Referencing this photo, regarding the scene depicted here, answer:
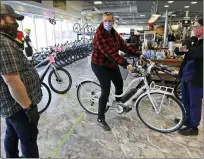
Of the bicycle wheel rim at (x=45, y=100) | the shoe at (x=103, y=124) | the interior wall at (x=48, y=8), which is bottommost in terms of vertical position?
the shoe at (x=103, y=124)

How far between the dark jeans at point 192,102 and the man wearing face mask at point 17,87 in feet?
5.46

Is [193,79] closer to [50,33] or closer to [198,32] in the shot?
[198,32]

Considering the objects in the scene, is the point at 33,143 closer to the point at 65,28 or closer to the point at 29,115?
the point at 29,115

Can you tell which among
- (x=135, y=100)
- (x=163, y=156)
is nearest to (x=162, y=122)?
(x=135, y=100)

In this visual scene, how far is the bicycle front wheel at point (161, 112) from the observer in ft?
7.47

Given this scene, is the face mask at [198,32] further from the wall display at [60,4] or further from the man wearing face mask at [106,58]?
the wall display at [60,4]

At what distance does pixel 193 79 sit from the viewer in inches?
80.5

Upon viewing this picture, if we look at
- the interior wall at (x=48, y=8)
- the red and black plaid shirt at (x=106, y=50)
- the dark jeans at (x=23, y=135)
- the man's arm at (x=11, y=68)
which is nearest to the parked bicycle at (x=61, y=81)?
the red and black plaid shirt at (x=106, y=50)

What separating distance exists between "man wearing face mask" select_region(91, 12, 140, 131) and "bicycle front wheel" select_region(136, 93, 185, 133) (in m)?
0.41

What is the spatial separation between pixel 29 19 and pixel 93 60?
6.95 metres

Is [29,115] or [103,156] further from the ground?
[29,115]

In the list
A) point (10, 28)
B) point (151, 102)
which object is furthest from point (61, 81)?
point (10, 28)

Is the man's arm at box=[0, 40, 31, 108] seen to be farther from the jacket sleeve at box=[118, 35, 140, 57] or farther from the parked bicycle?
the parked bicycle

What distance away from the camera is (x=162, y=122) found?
257 cm
